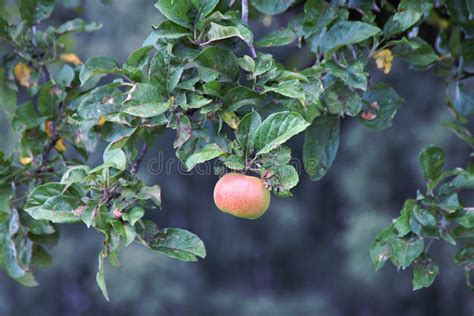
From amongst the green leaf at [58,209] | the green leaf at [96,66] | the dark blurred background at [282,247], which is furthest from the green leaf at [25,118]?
the dark blurred background at [282,247]

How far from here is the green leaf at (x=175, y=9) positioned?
114 centimetres

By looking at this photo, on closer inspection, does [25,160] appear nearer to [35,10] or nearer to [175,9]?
[35,10]

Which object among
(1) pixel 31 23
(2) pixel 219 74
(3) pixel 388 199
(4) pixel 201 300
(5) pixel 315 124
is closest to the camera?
(2) pixel 219 74

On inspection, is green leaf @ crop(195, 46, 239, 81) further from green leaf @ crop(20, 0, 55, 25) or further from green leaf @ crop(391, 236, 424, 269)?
green leaf @ crop(20, 0, 55, 25)

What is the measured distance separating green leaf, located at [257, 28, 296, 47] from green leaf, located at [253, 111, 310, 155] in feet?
0.92

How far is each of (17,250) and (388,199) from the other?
585 centimetres

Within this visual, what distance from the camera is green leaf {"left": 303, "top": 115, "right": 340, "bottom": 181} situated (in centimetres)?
138

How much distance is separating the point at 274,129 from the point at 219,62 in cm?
15

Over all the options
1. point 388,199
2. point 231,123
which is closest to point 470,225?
point 231,123

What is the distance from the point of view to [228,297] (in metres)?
8.15

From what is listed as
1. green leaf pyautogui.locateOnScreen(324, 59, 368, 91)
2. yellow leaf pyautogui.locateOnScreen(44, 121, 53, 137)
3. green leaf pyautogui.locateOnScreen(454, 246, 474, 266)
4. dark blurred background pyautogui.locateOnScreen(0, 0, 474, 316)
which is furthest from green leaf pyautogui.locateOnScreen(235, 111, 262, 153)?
dark blurred background pyautogui.locateOnScreen(0, 0, 474, 316)

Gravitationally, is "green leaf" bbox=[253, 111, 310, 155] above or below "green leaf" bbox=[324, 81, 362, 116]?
above

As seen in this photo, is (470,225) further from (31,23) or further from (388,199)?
(388,199)

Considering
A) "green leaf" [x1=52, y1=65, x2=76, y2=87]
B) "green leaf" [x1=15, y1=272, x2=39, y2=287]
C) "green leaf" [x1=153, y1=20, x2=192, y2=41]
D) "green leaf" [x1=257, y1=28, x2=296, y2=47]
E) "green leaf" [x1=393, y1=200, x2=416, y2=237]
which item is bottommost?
"green leaf" [x1=393, y1=200, x2=416, y2=237]
